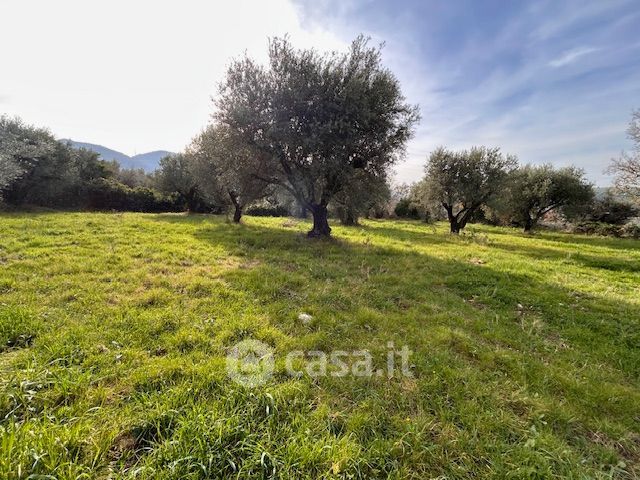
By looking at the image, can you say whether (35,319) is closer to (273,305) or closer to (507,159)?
(273,305)

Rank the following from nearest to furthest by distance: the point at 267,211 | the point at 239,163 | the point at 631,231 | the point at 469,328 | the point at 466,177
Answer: the point at 469,328 < the point at 239,163 < the point at 466,177 < the point at 631,231 < the point at 267,211

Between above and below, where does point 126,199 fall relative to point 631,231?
above

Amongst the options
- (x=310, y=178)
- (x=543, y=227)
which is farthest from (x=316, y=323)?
(x=543, y=227)

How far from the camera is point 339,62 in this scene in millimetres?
13148

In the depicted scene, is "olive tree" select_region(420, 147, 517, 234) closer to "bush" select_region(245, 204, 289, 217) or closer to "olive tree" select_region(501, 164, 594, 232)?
"olive tree" select_region(501, 164, 594, 232)

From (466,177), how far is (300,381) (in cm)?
2538

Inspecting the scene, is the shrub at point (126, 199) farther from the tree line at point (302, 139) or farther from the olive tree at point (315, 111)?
the olive tree at point (315, 111)

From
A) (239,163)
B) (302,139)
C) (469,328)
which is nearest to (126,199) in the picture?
(239,163)

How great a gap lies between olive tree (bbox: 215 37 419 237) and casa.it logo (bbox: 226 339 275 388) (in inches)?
396

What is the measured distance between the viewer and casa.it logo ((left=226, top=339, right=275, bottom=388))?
352 centimetres

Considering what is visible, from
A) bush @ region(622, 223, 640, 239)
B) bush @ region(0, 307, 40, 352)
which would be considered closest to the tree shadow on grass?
bush @ region(0, 307, 40, 352)

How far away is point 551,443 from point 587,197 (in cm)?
4143

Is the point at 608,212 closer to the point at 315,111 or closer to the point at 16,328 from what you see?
→ the point at 315,111

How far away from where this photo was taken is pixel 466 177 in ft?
79.3
